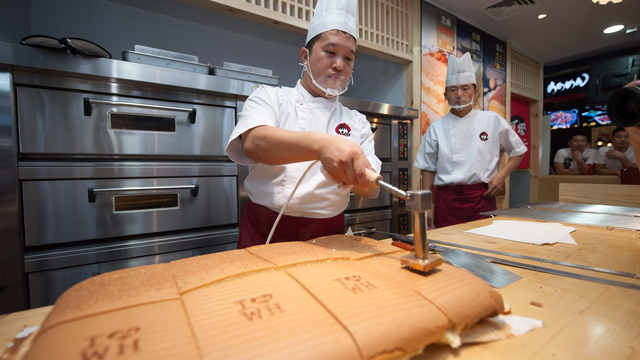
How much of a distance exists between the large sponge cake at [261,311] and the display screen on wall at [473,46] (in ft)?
12.7

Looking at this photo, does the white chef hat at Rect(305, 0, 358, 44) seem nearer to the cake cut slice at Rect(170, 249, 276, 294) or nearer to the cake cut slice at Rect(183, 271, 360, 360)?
the cake cut slice at Rect(170, 249, 276, 294)

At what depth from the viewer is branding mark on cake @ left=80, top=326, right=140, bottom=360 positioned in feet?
1.16

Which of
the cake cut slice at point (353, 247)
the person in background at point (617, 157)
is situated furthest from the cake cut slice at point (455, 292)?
the person in background at point (617, 157)

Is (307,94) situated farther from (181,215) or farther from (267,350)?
(267,350)

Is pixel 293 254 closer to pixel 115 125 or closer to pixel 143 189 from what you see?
pixel 143 189

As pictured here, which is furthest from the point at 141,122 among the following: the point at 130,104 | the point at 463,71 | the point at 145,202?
the point at 463,71

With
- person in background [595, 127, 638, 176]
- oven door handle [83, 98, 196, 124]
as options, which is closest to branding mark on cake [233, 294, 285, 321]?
oven door handle [83, 98, 196, 124]

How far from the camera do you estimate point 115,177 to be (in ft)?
5.19

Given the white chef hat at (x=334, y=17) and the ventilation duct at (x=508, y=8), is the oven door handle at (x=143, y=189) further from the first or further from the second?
the ventilation duct at (x=508, y=8)

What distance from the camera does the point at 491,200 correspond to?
255 cm

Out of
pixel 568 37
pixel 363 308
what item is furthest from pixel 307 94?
pixel 568 37

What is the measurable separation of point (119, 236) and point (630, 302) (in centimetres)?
198

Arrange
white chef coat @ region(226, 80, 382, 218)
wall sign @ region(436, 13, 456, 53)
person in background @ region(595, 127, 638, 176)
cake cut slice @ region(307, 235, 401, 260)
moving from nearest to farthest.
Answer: cake cut slice @ region(307, 235, 401, 260), white chef coat @ region(226, 80, 382, 218), wall sign @ region(436, 13, 456, 53), person in background @ region(595, 127, 638, 176)

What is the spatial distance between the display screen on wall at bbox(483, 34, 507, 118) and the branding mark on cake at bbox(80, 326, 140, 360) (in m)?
4.72
